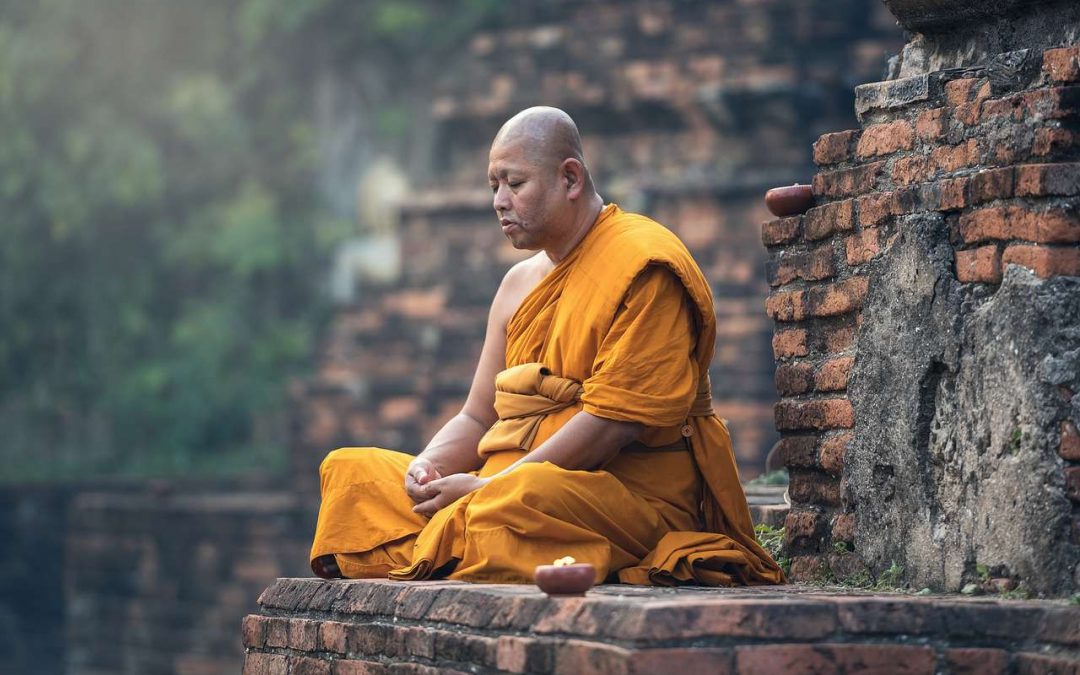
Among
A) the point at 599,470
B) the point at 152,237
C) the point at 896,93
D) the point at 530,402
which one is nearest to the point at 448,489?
the point at 530,402

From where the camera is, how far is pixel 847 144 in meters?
4.58

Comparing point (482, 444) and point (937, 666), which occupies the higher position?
Answer: point (482, 444)

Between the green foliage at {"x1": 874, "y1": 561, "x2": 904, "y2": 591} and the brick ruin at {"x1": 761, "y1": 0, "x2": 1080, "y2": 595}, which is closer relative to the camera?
the brick ruin at {"x1": 761, "y1": 0, "x2": 1080, "y2": 595}

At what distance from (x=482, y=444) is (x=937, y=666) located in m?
1.47

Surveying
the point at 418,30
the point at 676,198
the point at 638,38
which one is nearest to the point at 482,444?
the point at 676,198

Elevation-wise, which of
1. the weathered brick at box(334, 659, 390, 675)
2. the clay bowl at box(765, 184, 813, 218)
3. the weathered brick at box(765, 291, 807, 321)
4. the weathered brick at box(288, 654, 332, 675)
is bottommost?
the weathered brick at box(288, 654, 332, 675)

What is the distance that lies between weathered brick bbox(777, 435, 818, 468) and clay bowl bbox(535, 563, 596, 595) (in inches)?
45.1

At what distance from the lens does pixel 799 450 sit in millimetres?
4668

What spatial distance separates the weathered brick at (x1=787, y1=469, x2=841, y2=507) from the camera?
Answer: 4.55 m

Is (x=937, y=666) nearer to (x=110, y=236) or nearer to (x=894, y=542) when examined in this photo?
(x=894, y=542)

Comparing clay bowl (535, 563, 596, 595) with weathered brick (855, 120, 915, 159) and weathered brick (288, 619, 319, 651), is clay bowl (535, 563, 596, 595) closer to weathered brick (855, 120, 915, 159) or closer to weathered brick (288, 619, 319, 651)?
weathered brick (288, 619, 319, 651)

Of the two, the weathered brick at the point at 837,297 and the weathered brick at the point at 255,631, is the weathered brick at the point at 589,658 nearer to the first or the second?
the weathered brick at the point at 837,297

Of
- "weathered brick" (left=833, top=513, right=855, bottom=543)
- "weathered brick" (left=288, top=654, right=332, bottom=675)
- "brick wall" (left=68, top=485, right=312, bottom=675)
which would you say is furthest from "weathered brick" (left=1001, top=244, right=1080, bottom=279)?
"brick wall" (left=68, top=485, right=312, bottom=675)

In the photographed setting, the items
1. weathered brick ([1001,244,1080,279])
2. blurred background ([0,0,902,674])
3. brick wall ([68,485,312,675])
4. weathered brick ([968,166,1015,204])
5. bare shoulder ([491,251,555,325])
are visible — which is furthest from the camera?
brick wall ([68,485,312,675])
